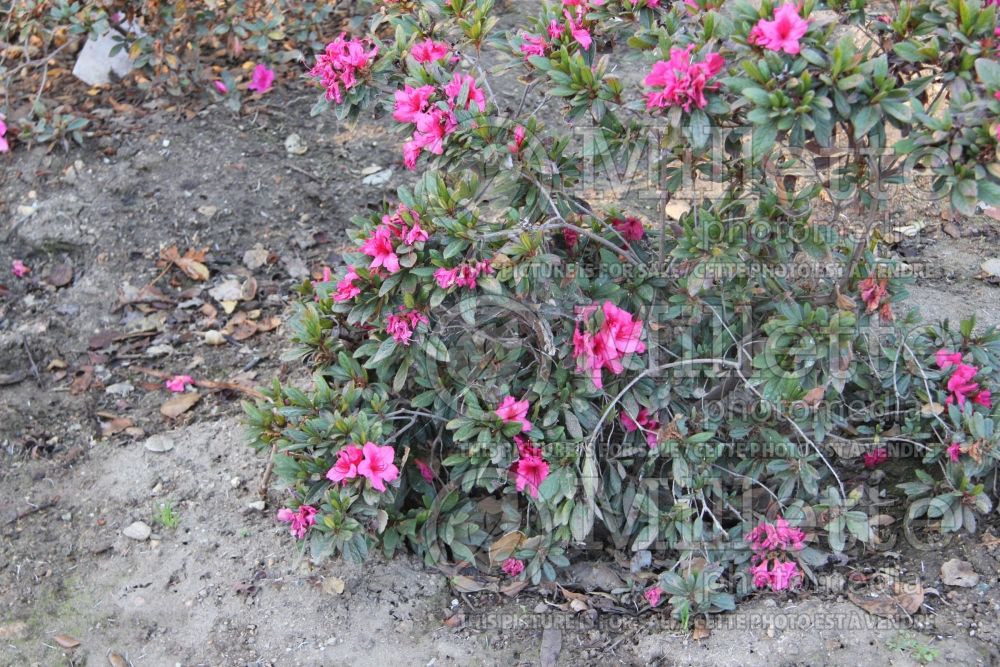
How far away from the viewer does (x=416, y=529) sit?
2.71m

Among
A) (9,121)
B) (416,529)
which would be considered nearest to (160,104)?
(9,121)

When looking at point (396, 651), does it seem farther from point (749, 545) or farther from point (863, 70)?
point (863, 70)

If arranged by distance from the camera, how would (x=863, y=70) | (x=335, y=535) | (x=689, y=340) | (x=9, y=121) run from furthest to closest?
1. (x=9, y=121)
2. (x=689, y=340)
3. (x=335, y=535)
4. (x=863, y=70)

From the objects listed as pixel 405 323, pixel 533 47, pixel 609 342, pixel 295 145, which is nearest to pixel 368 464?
pixel 405 323

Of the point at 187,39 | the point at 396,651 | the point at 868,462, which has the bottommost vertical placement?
the point at 396,651

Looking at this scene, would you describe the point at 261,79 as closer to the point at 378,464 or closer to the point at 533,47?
the point at 533,47

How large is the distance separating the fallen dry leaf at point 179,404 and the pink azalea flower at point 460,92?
1.56 meters

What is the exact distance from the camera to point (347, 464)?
7.80 feet

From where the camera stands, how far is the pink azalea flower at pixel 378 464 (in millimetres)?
2357

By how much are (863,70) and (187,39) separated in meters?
3.24

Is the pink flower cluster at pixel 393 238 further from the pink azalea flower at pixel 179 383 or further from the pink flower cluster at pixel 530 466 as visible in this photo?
the pink azalea flower at pixel 179 383

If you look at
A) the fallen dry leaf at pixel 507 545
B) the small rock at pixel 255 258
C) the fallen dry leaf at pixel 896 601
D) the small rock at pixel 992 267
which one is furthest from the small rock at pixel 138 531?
the small rock at pixel 992 267

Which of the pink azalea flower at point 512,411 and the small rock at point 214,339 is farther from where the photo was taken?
the small rock at point 214,339

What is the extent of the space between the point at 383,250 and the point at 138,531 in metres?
1.24
